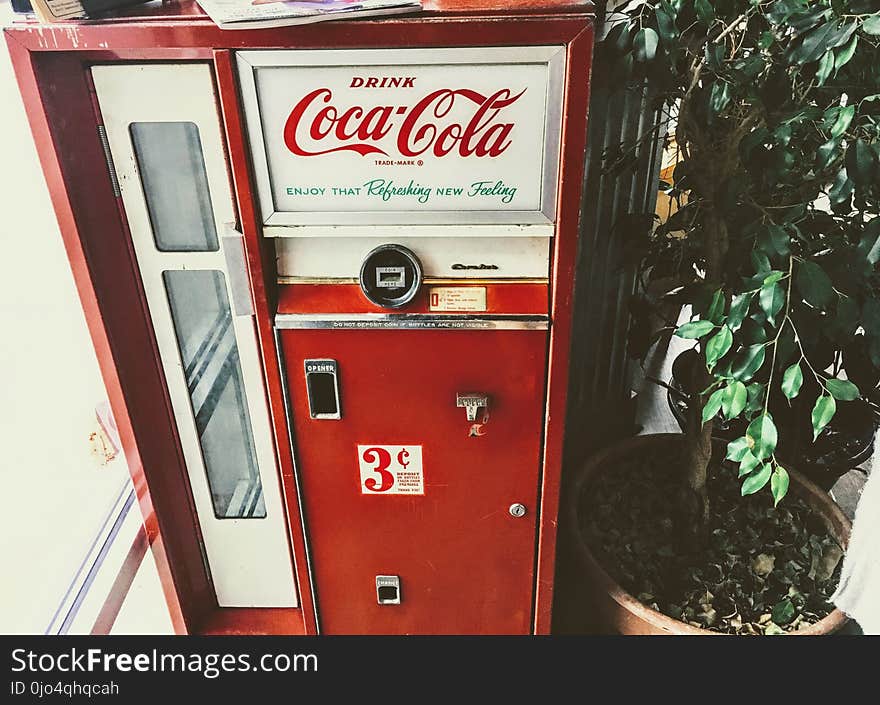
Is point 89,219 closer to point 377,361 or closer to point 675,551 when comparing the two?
point 377,361

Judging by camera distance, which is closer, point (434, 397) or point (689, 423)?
point (434, 397)

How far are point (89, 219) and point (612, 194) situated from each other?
155cm

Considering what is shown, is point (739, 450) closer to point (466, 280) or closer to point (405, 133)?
point (466, 280)

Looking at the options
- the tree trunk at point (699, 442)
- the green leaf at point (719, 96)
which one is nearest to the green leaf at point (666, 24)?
the green leaf at point (719, 96)

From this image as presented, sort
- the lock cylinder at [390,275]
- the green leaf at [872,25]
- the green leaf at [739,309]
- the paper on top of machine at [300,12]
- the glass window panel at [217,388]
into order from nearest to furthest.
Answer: the green leaf at [872,25]
the paper on top of machine at [300,12]
the green leaf at [739,309]
the lock cylinder at [390,275]
the glass window panel at [217,388]

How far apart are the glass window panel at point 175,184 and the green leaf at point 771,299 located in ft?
3.85

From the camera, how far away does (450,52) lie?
56.4 inches

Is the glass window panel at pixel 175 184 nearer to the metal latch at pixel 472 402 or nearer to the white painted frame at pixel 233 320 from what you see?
the white painted frame at pixel 233 320

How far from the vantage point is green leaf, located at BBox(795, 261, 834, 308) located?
1441 mm

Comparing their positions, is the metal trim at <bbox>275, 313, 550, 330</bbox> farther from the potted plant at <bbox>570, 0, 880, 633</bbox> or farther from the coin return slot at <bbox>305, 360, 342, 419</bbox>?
the potted plant at <bbox>570, 0, 880, 633</bbox>

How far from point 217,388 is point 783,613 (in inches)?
62.2

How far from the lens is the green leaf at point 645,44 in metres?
1.53

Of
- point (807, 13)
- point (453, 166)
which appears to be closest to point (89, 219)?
point (453, 166)

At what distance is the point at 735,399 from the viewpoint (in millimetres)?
1561
